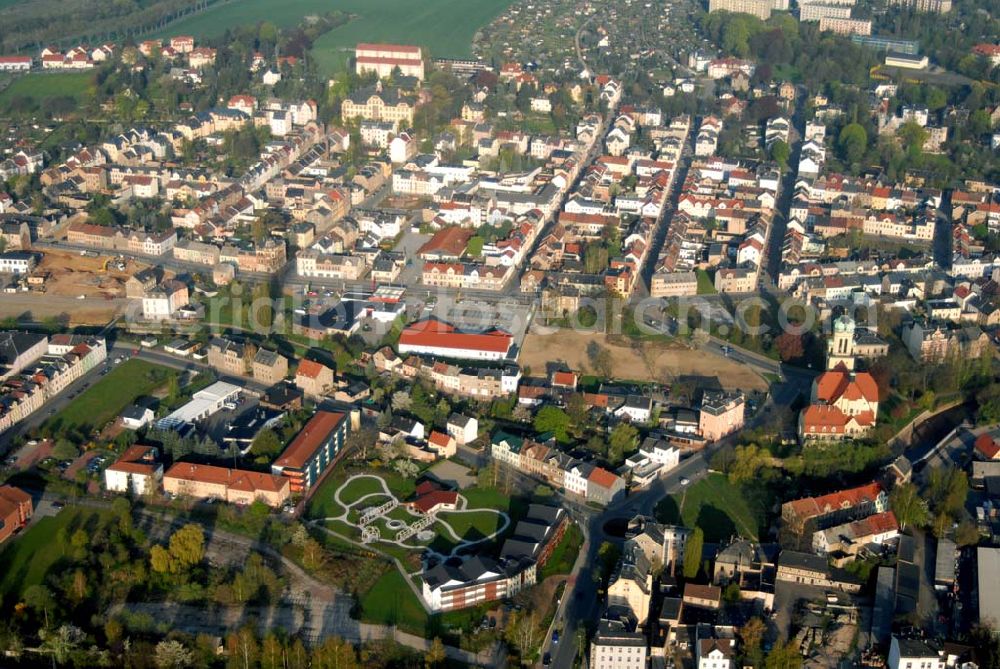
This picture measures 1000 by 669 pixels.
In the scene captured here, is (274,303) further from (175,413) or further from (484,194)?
(484,194)

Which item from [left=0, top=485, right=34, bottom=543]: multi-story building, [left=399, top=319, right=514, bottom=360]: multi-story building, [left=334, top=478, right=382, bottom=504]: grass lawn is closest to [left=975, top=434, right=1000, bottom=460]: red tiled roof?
[left=399, top=319, right=514, bottom=360]: multi-story building

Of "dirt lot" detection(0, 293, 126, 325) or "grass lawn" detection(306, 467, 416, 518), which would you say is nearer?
"grass lawn" detection(306, 467, 416, 518)

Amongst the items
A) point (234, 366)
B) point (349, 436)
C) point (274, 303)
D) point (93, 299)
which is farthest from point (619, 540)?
point (93, 299)

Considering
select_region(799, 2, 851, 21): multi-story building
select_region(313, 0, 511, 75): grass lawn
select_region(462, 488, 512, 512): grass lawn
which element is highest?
select_region(799, 2, 851, 21): multi-story building

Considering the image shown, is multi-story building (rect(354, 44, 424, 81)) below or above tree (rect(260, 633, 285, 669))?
above

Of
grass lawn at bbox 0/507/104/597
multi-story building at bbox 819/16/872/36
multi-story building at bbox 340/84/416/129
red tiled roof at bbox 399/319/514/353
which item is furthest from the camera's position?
multi-story building at bbox 819/16/872/36

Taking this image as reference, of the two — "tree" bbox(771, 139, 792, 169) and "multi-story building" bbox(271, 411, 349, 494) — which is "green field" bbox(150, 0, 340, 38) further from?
"multi-story building" bbox(271, 411, 349, 494)
